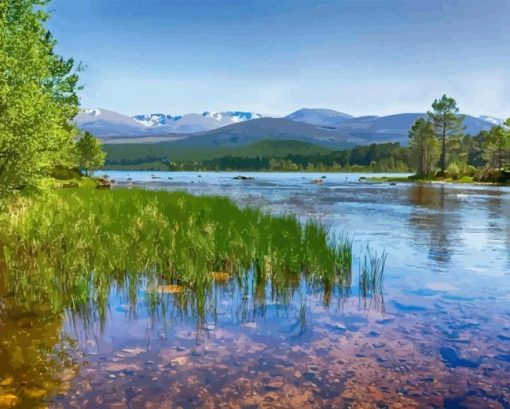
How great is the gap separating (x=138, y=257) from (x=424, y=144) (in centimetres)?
12494

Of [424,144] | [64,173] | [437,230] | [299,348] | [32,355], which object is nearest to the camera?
[32,355]

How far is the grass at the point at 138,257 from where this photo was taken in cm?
1255

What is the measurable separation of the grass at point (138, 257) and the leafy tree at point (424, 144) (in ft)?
375

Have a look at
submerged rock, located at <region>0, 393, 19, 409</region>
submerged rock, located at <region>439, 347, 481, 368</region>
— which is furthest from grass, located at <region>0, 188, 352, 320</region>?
submerged rock, located at <region>439, 347, 481, 368</region>

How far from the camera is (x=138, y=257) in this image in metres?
15.4

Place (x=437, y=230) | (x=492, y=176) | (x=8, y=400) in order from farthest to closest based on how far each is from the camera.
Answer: (x=492, y=176) → (x=437, y=230) → (x=8, y=400)

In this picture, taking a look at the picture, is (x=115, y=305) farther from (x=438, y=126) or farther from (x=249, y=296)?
(x=438, y=126)

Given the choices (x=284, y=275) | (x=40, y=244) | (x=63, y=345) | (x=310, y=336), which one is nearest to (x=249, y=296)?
(x=284, y=275)

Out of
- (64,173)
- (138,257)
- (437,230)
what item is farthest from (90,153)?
(138,257)

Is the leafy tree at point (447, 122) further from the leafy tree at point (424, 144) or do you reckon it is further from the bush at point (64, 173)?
the bush at point (64, 173)

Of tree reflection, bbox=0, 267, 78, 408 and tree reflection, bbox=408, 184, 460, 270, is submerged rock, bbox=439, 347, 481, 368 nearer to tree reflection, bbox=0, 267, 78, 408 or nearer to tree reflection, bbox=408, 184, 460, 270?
tree reflection, bbox=0, 267, 78, 408

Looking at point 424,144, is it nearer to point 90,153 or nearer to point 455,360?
point 90,153

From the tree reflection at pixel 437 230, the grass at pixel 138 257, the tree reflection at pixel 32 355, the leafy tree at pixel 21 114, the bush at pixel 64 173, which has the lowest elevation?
the tree reflection at pixel 437 230

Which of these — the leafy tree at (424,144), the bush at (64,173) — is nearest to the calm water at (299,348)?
the bush at (64,173)
